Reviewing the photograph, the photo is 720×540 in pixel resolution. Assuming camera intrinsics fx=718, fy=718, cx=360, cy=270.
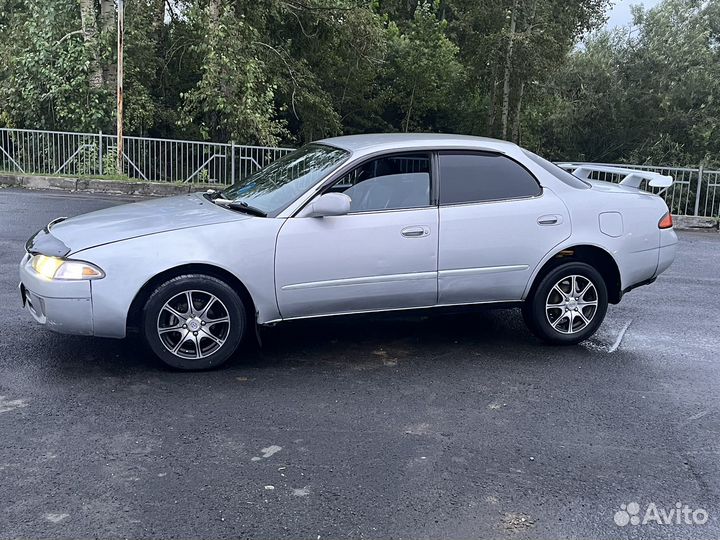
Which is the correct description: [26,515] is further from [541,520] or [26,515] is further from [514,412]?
[514,412]

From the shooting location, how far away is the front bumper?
4535 millimetres

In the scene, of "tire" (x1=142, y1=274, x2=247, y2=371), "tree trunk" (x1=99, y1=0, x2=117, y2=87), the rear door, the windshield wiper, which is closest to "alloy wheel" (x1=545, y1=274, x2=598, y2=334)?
the rear door

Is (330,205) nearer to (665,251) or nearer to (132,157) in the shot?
(665,251)

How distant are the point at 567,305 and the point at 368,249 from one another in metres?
1.72

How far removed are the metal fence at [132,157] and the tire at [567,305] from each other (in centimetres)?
1230

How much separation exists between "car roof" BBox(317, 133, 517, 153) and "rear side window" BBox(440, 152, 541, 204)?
0.08m

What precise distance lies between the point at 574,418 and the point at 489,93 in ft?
80.2

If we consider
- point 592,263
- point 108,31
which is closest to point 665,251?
point 592,263

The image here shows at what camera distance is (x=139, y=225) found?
4875 millimetres

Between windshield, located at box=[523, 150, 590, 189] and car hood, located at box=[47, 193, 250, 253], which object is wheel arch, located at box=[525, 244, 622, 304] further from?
car hood, located at box=[47, 193, 250, 253]

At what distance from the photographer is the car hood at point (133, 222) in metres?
4.73

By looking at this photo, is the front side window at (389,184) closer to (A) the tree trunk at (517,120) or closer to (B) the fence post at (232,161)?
(B) the fence post at (232,161)

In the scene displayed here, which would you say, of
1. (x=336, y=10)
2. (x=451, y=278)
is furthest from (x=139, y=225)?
(x=336, y=10)

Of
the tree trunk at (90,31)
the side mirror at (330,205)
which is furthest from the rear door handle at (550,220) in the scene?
the tree trunk at (90,31)
